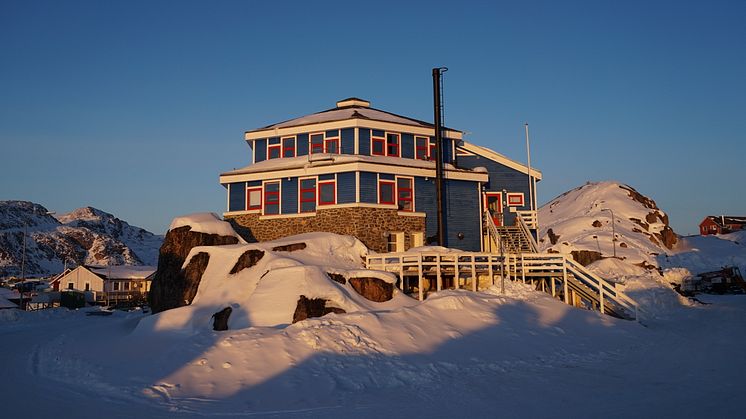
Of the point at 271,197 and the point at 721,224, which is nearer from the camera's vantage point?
the point at 271,197

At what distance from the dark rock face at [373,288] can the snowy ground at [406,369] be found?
118 inches

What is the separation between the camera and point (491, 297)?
27.9 metres

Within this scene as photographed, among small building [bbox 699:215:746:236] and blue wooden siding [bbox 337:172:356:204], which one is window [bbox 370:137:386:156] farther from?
small building [bbox 699:215:746:236]

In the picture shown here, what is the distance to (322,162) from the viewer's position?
36.6m

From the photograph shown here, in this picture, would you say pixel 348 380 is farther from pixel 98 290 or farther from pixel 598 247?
pixel 98 290

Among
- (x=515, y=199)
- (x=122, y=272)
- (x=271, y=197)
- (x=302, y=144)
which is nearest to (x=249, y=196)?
(x=271, y=197)

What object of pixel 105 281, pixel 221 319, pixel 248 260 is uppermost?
pixel 248 260

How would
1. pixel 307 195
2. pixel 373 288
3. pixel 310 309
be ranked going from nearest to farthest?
pixel 310 309 < pixel 373 288 < pixel 307 195

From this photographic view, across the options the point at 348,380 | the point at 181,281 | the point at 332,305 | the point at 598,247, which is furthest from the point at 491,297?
the point at 598,247

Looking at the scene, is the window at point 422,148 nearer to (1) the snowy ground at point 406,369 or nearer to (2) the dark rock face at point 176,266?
(2) the dark rock face at point 176,266

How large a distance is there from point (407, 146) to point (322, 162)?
6.76m

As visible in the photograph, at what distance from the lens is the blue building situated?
35.6 m

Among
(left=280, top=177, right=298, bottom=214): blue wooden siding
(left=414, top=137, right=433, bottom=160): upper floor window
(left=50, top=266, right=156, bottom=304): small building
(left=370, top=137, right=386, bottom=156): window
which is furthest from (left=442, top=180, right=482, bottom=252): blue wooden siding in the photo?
(left=50, top=266, right=156, bottom=304): small building

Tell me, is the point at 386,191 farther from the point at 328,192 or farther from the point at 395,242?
the point at 328,192
